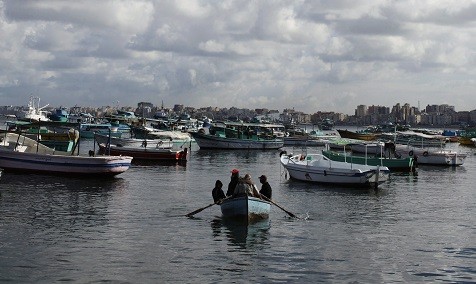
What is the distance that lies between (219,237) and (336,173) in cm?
2155

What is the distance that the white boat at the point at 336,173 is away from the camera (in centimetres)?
4634

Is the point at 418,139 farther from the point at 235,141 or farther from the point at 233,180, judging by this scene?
the point at 233,180

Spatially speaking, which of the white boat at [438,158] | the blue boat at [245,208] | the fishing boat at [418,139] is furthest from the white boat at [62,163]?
the fishing boat at [418,139]

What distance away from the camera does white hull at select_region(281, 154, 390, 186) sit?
152ft

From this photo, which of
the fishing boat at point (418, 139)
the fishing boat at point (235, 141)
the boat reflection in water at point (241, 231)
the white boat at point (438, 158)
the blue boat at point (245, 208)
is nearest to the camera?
the boat reflection in water at point (241, 231)

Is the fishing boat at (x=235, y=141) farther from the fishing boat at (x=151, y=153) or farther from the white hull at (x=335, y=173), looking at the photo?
the white hull at (x=335, y=173)

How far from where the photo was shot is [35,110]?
141750 mm

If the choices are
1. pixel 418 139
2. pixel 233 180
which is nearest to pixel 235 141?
pixel 418 139

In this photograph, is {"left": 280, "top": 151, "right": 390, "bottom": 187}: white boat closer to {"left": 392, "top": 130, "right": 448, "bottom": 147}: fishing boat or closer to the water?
the water

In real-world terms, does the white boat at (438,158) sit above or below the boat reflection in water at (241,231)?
above

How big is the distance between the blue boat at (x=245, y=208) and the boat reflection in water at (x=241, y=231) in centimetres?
22

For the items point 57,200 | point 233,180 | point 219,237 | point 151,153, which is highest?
point 233,180

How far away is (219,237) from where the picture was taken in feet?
87.9

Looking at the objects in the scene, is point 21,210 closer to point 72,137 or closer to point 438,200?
point 438,200
